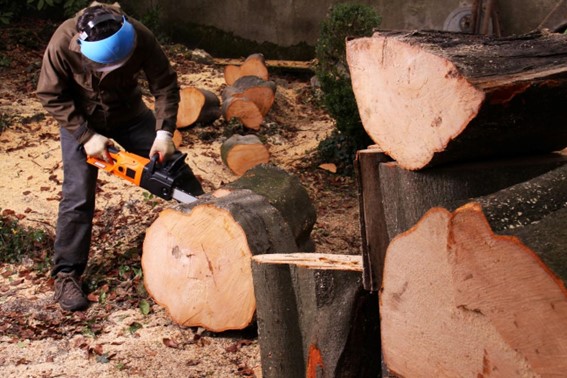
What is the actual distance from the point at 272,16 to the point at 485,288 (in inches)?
317

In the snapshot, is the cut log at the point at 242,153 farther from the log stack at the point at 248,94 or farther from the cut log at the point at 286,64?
the cut log at the point at 286,64

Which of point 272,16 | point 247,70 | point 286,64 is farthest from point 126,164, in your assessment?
point 272,16

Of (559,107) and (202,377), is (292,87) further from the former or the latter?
(559,107)

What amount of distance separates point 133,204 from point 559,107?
401 cm

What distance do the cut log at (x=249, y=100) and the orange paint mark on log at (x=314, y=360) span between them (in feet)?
14.6

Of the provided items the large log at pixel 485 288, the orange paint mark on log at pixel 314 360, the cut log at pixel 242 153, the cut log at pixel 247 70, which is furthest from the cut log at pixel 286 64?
the large log at pixel 485 288

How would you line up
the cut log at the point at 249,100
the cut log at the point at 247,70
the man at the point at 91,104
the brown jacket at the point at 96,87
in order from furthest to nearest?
the cut log at the point at 247,70 < the cut log at the point at 249,100 < the brown jacket at the point at 96,87 < the man at the point at 91,104

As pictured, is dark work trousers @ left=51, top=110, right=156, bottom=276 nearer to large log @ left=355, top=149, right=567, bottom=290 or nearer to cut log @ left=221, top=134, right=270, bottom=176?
cut log @ left=221, top=134, right=270, bottom=176

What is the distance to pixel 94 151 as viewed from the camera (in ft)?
14.9

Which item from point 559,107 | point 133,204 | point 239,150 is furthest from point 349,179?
point 559,107

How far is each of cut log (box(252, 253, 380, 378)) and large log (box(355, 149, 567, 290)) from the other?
0.21 meters

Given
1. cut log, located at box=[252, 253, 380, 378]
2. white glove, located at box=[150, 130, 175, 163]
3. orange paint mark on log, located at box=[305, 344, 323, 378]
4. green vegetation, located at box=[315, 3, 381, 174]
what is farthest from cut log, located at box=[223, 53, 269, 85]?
orange paint mark on log, located at box=[305, 344, 323, 378]

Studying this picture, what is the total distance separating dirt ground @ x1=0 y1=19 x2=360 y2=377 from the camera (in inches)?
164

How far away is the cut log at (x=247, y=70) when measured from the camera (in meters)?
8.38
